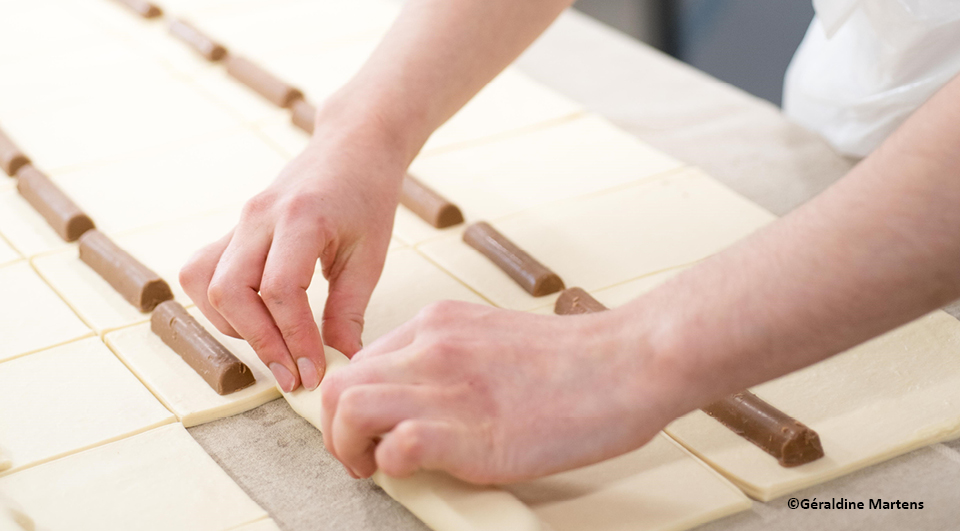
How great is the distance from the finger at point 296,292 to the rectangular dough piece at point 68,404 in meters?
0.26

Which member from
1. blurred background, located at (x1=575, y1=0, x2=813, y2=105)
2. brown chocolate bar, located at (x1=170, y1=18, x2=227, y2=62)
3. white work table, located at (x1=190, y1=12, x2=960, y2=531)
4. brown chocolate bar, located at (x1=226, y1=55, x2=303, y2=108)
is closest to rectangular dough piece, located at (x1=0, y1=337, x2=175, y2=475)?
white work table, located at (x1=190, y1=12, x2=960, y2=531)

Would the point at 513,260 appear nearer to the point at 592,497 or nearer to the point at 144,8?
the point at 592,497

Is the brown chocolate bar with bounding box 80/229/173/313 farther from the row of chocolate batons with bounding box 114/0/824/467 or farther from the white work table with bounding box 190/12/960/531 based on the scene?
the row of chocolate batons with bounding box 114/0/824/467

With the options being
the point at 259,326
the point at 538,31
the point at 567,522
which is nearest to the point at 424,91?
the point at 538,31

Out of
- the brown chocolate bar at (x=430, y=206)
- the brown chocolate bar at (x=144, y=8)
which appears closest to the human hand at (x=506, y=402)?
the brown chocolate bar at (x=430, y=206)

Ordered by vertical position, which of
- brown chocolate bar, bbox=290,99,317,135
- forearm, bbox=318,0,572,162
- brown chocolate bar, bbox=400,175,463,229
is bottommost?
brown chocolate bar, bbox=290,99,317,135

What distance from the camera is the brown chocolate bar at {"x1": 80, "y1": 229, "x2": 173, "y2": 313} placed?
1820mm

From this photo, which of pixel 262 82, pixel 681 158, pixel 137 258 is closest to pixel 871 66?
pixel 681 158

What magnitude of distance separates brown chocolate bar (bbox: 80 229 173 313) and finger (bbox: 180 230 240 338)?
1.00 ft

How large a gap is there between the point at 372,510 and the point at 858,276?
758 mm

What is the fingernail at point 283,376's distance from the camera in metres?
1.50

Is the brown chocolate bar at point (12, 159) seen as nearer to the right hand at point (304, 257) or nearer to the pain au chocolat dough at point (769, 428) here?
the right hand at point (304, 257)

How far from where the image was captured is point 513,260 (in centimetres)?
195

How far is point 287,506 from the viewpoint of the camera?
1.37 metres
